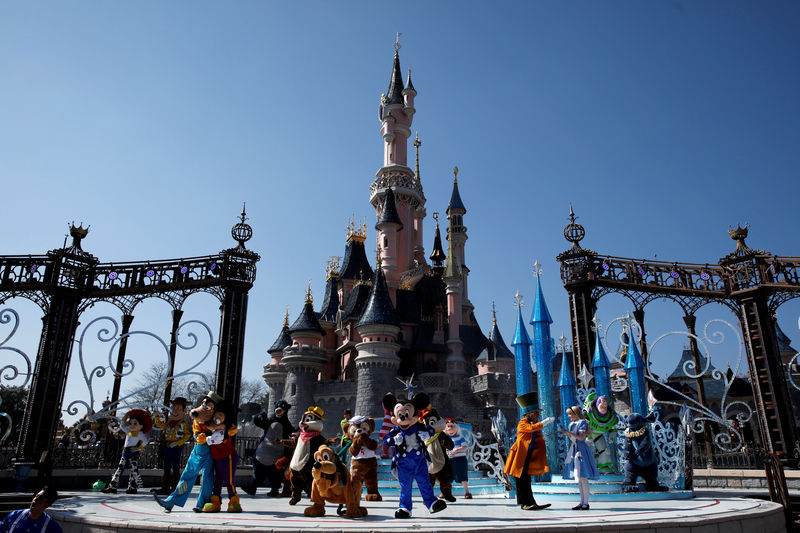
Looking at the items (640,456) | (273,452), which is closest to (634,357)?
(640,456)

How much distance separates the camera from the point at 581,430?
25.6 ft

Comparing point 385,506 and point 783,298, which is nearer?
point 385,506

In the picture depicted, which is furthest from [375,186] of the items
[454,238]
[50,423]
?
[50,423]

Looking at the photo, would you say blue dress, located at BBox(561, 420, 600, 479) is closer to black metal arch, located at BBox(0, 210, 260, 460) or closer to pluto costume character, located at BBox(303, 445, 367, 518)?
pluto costume character, located at BBox(303, 445, 367, 518)

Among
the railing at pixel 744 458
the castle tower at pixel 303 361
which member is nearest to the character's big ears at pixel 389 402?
the railing at pixel 744 458

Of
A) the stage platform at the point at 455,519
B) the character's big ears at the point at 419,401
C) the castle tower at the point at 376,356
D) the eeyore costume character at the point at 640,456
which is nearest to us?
the stage platform at the point at 455,519

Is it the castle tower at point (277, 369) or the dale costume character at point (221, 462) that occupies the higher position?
the castle tower at point (277, 369)

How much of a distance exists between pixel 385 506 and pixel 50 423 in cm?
933

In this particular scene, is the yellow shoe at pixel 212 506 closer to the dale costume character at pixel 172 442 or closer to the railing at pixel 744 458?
the dale costume character at pixel 172 442

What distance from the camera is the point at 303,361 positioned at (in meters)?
34.4

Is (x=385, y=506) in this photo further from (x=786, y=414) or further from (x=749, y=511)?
(x=786, y=414)

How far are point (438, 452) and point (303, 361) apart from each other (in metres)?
27.4

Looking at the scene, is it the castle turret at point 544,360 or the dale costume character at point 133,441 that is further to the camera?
the castle turret at point 544,360

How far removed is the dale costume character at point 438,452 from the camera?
7966mm
